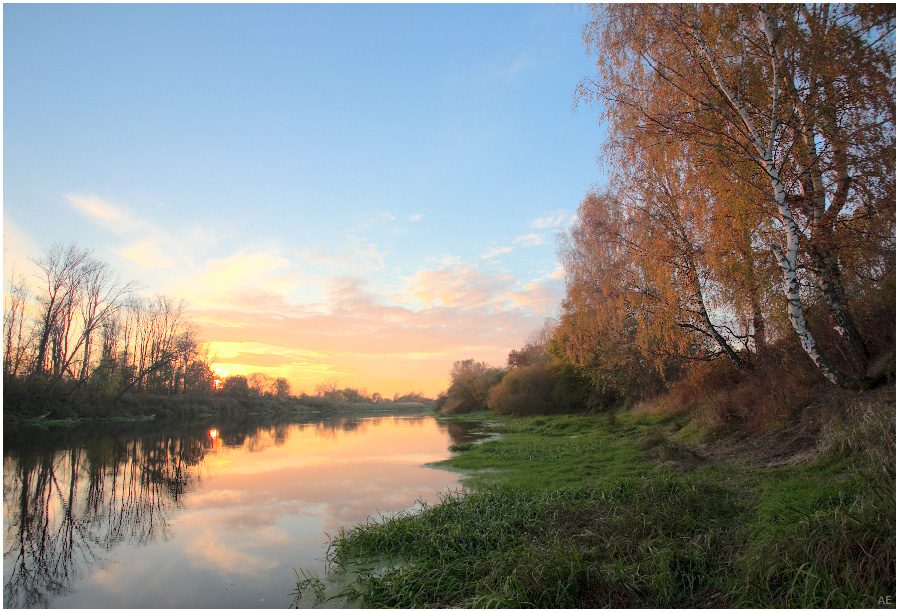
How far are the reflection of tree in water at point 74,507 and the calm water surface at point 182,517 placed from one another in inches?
0.9

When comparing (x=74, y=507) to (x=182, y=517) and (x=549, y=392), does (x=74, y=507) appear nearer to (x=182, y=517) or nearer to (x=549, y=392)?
(x=182, y=517)

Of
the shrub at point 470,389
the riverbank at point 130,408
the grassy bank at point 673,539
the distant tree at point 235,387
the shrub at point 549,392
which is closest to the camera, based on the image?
the grassy bank at point 673,539

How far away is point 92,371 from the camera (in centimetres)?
3912

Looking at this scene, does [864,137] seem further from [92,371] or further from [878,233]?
[92,371]

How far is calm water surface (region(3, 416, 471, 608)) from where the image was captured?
19.0 ft

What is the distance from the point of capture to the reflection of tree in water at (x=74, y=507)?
634 cm

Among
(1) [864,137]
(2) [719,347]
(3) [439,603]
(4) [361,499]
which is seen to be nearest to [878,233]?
(1) [864,137]

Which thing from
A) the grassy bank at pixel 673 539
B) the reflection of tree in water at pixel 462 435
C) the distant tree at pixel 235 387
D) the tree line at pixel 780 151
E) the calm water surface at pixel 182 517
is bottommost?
the reflection of tree in water at pixel 462 435

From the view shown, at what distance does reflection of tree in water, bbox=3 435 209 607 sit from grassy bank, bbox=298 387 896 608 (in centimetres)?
365

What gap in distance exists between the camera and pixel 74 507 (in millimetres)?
9641

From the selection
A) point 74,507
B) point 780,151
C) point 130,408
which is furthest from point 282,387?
point 780,151

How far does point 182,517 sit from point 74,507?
2595 millimetres

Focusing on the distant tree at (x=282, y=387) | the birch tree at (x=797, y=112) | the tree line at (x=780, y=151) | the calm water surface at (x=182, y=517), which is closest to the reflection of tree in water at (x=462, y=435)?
the calm water surface at (x=182, y=517)

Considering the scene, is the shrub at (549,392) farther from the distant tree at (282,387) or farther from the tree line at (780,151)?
the distant tree at (282,387)
